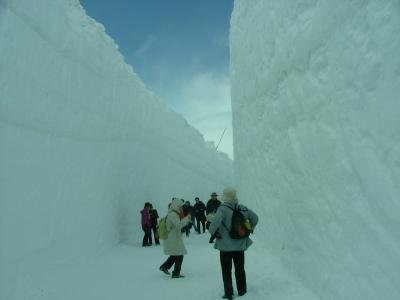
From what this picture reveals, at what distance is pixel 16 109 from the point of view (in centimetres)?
668

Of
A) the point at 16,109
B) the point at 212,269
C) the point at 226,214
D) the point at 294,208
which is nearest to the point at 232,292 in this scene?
the point at 226,214

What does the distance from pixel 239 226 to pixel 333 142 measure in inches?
67.8

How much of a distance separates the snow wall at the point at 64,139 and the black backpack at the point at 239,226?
110 inches

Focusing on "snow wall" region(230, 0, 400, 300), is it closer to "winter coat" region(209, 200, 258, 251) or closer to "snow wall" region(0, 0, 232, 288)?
"winter coat" region(209, 200, 258, 251)

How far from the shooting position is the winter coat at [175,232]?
7.69 metres

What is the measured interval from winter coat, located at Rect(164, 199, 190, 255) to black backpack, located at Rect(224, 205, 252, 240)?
1866 mm

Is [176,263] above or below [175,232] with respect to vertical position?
below

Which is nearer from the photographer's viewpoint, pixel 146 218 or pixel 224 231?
pixel 224 231

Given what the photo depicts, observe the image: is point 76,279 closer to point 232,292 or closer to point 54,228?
point 54,228

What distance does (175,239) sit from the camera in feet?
25.3

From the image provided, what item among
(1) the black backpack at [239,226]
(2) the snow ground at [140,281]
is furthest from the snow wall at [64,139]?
(1) the black backpack at [239,226]

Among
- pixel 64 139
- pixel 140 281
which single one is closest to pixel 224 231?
pixel 140 281

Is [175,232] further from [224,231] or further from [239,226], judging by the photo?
[239,226]

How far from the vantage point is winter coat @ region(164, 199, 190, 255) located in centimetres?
769
